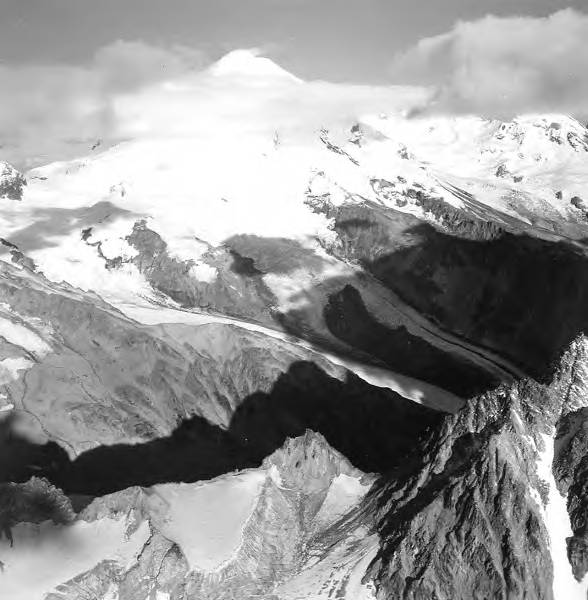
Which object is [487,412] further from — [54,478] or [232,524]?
[54,478]

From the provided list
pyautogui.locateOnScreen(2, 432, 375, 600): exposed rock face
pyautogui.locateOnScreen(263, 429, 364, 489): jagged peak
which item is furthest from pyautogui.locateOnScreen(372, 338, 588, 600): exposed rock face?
pyautogui.locateOnScreen(263, 429, 364, 489): jagged peak

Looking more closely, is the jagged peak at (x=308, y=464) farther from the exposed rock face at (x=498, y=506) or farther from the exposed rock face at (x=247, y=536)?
the exposed rock face at (x=498, y=506)

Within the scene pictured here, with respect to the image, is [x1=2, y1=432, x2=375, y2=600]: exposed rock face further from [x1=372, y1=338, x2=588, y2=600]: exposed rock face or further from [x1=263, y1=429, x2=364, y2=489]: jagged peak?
[x1=372, y1=338, x2=588, y2=600]: exposed rock face

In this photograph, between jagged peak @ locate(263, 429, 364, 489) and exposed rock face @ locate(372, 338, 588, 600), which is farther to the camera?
jagged peak @ locate(263, 429, 364, 489)

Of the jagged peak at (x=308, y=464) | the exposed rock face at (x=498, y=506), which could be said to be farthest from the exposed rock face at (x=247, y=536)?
the exposed rock face at (x=498, y=506)

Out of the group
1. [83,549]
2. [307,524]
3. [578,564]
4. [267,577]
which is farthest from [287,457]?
[578,564]

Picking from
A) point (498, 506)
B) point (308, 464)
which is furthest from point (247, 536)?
point (498, 506)

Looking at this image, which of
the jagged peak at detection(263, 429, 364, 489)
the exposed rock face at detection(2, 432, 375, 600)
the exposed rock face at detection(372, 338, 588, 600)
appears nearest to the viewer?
Answer: the exposed rock face at detection(372, 338, 588, 600)

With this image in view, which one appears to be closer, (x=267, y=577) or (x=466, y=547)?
(x=466, y=547)

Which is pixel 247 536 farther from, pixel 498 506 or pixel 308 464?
pixel 498 506

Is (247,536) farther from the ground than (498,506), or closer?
closer

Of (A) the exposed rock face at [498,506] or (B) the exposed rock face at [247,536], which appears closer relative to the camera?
(A) the exposed rock face at [498,506]
